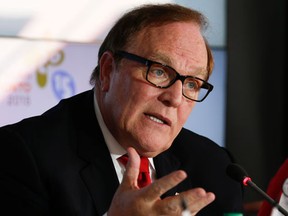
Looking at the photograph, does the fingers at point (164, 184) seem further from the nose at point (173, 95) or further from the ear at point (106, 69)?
the ear at point (106, 69)

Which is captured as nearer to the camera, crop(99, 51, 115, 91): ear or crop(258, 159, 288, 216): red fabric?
crop(99, 51, 115, 91): ear

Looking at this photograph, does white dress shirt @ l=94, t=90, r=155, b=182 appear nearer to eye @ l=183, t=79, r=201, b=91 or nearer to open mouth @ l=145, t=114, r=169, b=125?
open mouth @ l=145, t=114, r=169, b=125

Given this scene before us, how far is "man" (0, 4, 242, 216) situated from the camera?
1736mm

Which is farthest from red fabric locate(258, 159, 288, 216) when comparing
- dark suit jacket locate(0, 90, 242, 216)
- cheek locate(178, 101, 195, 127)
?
cheek locate(178, 101, 195, 127)

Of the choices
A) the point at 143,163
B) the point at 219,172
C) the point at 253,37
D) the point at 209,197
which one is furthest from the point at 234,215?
the point at 253,37

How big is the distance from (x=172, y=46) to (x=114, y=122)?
11.4 inches

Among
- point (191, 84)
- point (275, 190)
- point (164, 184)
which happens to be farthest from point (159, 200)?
point (275, 190)

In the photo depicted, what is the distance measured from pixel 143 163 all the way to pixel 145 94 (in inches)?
9.2

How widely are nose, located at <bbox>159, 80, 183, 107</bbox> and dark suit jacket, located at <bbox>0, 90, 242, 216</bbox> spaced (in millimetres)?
247

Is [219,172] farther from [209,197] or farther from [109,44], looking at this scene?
[209,197]

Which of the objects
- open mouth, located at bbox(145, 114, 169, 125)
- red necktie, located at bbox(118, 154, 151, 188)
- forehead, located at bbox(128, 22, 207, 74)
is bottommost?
red necktie, located at bbox(118, 154, 151, 188)

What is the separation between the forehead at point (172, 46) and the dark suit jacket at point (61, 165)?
0.28 meters

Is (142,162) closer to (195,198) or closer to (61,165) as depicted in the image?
(61,165)

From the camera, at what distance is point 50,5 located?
3.03 metres
